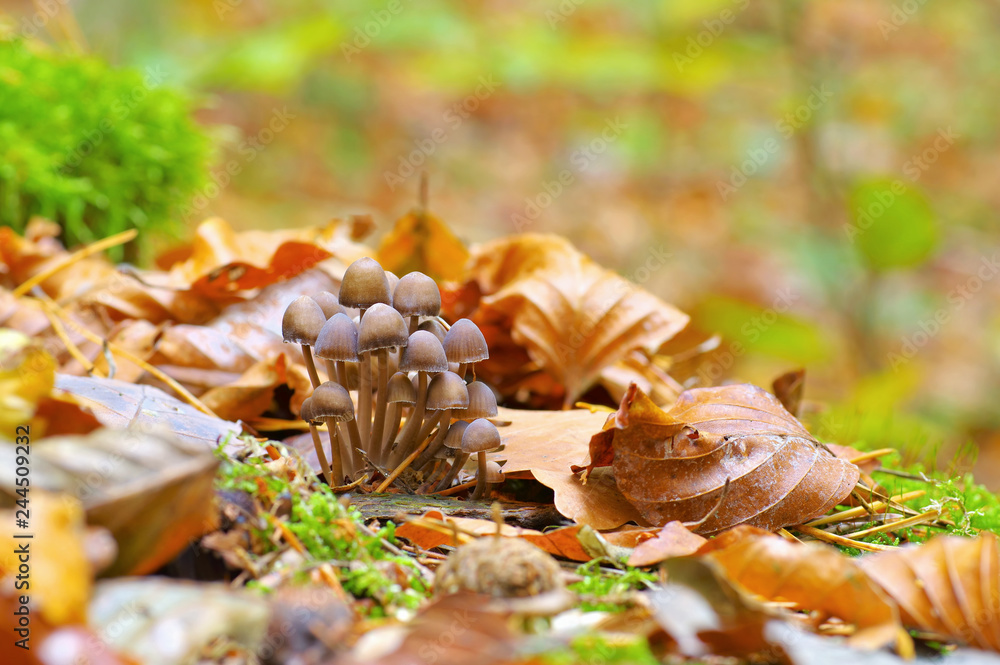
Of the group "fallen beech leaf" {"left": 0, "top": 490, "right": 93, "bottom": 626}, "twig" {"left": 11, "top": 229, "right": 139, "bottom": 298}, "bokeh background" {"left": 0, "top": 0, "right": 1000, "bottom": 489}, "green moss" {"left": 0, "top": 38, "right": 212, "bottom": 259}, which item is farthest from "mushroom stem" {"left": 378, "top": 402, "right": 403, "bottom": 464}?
"bokeh background" {"left": 0, "top": 0, "right": 1000, "bottom": 489}

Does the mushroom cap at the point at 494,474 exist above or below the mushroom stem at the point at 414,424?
below

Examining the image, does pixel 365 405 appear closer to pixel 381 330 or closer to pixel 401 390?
pixel 401 390

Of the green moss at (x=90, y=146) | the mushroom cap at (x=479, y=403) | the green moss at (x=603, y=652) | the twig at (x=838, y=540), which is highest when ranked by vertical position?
the green moss at (x=90, y=146)

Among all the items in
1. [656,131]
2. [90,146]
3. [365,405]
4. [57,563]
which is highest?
[656,131]

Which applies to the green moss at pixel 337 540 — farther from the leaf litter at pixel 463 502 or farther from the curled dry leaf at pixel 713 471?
the curled dry leaf at pixel 713 471

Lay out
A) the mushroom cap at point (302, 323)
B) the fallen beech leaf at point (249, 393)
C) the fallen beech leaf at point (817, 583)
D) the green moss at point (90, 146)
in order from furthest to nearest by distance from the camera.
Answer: the green moss at point (90, 146)
the fallen beech leaf at point (249, 393)
the mushroom cap at point (302, 323)
the fallen beech leaf at point (817, 583)

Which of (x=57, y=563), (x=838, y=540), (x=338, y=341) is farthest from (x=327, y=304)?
(x=838, y=540)

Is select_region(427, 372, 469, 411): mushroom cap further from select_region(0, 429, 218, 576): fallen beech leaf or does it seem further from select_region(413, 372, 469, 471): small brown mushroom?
select_region(0, 429, 218, 576): fallen beech leaf

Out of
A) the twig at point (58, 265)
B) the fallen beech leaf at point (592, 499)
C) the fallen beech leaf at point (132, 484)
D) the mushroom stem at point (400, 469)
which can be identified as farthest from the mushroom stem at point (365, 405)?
the twig at point (58, 265)
